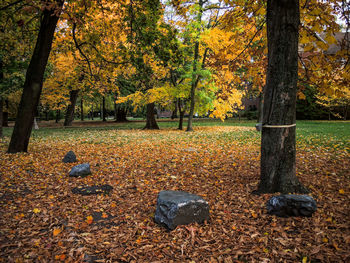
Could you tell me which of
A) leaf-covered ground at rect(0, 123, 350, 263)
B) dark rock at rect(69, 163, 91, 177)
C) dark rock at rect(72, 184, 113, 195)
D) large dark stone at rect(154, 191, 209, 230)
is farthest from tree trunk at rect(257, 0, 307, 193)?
dark rock at rect(69, 163, 91, 177)

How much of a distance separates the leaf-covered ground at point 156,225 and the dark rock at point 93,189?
165 millimetres

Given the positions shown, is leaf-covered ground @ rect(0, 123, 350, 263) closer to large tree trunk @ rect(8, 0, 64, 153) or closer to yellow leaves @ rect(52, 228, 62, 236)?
yellow leaves @ rect(52, 228, 62, 236)

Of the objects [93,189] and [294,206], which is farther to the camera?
A: [93,189]

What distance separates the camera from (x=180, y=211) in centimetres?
329

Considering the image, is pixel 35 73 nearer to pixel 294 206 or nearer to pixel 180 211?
pixel 180 211

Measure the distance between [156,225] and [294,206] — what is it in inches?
85.0

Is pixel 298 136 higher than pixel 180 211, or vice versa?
pixel 298 136

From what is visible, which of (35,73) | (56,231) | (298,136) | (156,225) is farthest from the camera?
(298,136)

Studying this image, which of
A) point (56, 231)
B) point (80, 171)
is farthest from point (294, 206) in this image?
point (80, 171)

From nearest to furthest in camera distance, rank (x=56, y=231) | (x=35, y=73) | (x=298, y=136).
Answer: (x=56, y=231) → (x=35, y=73) → (x=298, y=136)

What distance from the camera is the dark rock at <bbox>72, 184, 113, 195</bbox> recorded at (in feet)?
15.8

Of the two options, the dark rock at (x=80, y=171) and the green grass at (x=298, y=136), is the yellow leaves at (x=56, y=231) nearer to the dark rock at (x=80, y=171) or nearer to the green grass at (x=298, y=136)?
the dark rock at (x=80, y=171)

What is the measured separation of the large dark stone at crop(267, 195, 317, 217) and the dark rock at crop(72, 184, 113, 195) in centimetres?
349

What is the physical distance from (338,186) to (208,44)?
11838 mm
